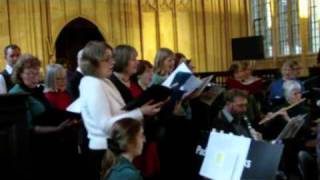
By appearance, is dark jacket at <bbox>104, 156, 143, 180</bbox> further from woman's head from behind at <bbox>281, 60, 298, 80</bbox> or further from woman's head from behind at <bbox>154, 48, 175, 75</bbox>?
woman's head from behind at <bbox>281, 60, 298, 80</bbox>

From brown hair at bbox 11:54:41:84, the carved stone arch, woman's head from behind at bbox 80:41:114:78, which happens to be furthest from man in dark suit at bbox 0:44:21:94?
the carved stone arch

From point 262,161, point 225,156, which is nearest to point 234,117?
point 225,156

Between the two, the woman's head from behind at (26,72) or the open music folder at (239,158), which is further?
the woman's head from behind at (26,72)

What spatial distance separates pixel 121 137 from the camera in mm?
2762

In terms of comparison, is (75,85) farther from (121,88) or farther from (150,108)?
(150,108)

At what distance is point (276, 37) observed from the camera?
12.9 metres

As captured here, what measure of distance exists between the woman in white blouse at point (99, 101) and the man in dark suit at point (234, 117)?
4.34 ft

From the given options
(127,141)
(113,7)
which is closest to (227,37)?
(113,7)

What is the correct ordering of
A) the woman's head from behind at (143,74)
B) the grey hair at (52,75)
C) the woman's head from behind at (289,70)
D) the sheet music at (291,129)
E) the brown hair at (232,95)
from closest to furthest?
the sheet music at (291,129) → the grey hair at (52,75) → the brown hair at (232,95) → the woman's head from behind at (143,74) → the woman's head from behind at (289,70)

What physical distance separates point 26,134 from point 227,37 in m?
9.79

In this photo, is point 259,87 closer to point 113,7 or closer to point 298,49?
point 113,7

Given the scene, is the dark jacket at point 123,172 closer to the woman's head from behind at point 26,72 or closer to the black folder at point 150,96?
the black folder at point 150,96

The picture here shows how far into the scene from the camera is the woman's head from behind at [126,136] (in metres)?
2.76

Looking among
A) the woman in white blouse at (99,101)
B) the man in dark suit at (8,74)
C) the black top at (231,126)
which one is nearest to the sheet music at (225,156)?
the woman in white blouse at (99,101)
